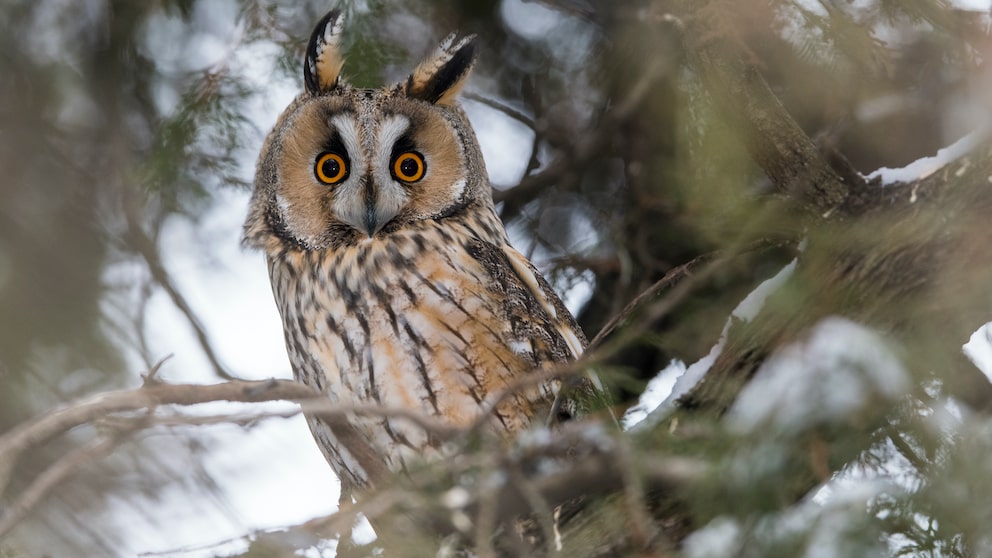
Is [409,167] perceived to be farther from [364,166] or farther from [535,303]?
[535,303]

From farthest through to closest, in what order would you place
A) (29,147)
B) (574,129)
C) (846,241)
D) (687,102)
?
(574,129) < (29,147) < (687,102) < (846,241)

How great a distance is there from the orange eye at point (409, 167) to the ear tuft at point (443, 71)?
209 mm

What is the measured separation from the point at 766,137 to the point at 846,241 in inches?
16.8

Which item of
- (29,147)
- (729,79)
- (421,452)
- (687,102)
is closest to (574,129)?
(687,102)

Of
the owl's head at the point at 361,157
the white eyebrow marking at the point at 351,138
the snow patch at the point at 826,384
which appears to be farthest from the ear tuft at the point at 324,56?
the snow patch at the point at 826,384

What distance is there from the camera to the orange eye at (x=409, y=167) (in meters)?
2.54

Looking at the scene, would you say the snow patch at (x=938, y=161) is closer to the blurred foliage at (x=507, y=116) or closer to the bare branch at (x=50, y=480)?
the blurred foliage at (x=507, y=116)

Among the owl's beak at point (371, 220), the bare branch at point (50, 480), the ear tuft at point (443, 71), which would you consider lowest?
the bare branch at point (50, 480)

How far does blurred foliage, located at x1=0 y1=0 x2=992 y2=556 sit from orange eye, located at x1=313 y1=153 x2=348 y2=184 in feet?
1.09

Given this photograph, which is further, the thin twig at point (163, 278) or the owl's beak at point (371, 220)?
the thin twig at point (163, 278)

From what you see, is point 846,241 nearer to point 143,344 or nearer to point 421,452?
point 421,452

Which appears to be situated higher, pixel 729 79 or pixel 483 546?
pixel 729 79

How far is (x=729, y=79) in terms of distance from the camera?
2209 millimetres

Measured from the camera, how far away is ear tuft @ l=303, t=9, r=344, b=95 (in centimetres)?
258
